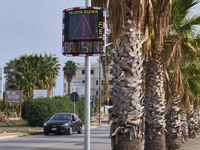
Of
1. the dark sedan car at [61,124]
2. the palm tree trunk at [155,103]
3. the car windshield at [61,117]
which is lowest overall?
the dark sedan car at [61,124]

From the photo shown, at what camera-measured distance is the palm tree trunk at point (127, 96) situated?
7617 mm

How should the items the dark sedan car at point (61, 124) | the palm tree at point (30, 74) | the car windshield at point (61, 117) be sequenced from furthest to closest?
the palm tree at point (30, 74), the car windshield at point (61, 117), the dark sedan car at point (61, 124)

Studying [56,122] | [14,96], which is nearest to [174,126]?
[56,122]

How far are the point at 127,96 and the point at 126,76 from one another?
515 millimetres

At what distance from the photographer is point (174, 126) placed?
54.5 feet

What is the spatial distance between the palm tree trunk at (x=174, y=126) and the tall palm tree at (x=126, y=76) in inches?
340

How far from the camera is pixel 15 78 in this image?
64125 mm

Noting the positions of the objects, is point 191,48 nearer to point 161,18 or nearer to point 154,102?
point 154,102

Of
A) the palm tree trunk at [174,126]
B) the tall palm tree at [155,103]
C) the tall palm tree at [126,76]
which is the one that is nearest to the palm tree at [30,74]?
the palm tree trunk at [174,126]

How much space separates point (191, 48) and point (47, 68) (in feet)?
167

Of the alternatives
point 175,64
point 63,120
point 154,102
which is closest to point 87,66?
point 154,102

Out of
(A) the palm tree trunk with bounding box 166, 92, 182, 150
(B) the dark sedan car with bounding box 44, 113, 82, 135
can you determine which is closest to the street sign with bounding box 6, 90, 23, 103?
(B) the dark sedan car with bounding box 44, 113, 82, 135

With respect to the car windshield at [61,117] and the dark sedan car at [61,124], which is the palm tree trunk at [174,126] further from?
the car windshield at [61,117]

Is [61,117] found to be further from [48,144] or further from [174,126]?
[174,126]
